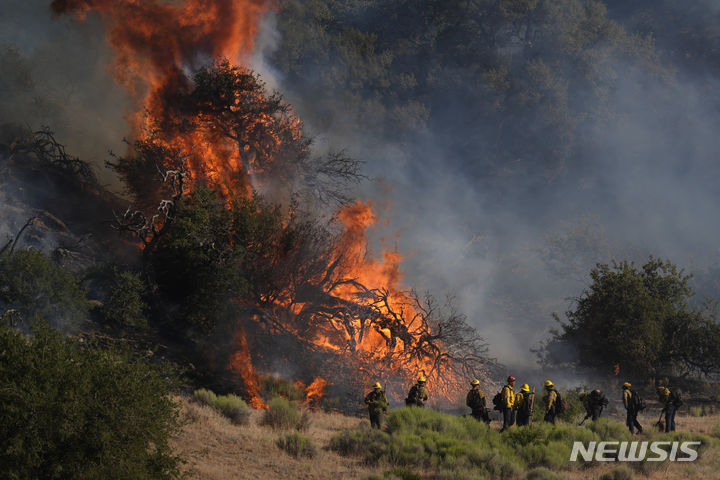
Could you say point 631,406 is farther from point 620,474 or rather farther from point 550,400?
point 620,474

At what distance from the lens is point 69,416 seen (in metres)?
10.5

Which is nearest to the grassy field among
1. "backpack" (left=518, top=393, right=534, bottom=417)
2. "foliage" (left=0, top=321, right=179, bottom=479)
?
"backpack" (left=518, top=393, right=534, bottom=417)

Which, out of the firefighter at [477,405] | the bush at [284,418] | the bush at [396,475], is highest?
the firefighter at [477,405]

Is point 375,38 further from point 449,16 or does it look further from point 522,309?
point 522,309

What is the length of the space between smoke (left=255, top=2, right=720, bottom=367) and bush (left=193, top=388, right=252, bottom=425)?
30.0m

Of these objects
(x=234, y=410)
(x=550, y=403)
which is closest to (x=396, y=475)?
(x=234, y=410)

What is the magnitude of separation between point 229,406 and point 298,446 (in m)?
3.65

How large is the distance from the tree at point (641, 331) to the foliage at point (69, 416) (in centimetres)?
2532

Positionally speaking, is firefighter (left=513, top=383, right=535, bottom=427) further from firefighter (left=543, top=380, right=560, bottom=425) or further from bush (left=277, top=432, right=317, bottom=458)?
bush (left=277, top=432, right=317, bottom=458)

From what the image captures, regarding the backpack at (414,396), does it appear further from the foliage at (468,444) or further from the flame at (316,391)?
the flame at (316,391)

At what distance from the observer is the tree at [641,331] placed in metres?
31.7

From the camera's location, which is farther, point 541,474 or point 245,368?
point 245,368

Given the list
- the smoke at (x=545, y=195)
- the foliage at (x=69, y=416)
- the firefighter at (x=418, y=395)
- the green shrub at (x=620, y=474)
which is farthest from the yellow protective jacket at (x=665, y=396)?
the smoke at (x=545, y=195)

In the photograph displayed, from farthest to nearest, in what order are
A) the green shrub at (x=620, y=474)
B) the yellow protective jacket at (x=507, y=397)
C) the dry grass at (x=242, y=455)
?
1. the yellow protective jacket at (x=507, y=397)
2. the green shrub at (x=620, y=474)
3. the dry grass at (x=242, y=455)
